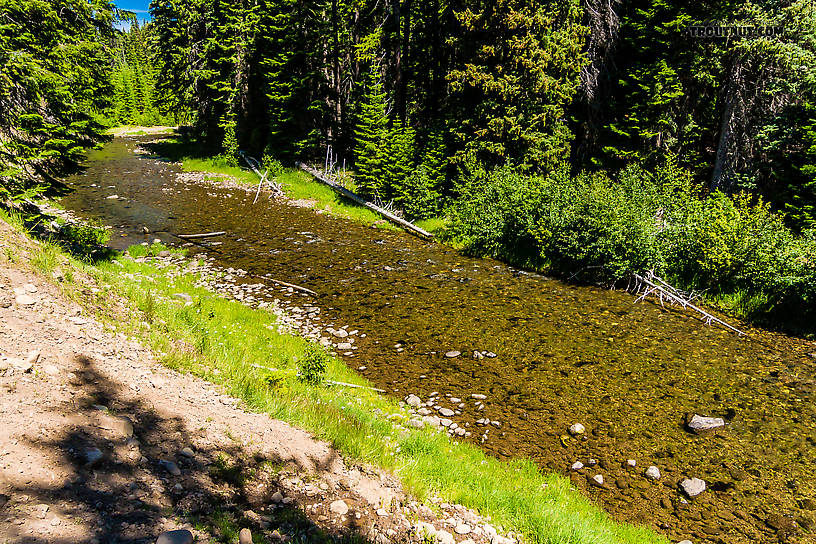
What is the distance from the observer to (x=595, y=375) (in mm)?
10148

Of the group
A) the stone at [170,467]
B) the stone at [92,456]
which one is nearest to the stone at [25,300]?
the stone at [92,456]

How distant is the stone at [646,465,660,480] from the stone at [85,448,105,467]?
7969 millimetres

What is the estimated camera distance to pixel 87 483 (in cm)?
376

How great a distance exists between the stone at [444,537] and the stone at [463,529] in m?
0.16

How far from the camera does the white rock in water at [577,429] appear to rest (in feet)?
27.1

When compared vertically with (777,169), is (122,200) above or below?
below

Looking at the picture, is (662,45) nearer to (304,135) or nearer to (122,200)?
(304,135)

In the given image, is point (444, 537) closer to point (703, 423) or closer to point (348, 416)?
point (348, 416)

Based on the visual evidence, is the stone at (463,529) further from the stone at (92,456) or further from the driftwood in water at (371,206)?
the driftwood in water at (371,206)

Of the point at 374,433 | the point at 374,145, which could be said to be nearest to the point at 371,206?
the point at 374,145

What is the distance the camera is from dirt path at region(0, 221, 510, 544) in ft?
11.6

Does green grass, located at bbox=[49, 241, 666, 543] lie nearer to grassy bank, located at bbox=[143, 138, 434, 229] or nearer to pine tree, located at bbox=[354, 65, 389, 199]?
grassy bank, located at bbox=[143, 138, 434, 229]

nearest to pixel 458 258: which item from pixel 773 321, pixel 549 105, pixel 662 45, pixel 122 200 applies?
pixel 549 105

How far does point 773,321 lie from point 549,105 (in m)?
13.7
